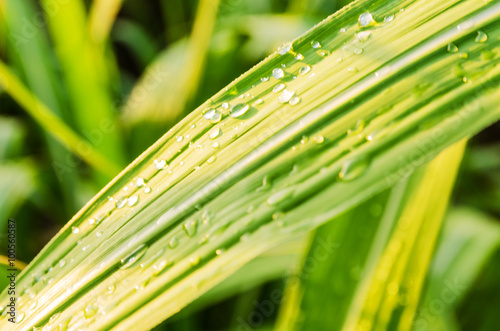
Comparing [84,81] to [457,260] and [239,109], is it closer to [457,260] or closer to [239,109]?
[239,109]

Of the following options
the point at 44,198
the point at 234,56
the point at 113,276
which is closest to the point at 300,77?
the point at 113,276

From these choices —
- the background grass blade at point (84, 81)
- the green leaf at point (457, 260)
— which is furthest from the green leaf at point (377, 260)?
the background grass blade at point (84, 81)

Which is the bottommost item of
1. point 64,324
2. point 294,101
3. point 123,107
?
point 64,324

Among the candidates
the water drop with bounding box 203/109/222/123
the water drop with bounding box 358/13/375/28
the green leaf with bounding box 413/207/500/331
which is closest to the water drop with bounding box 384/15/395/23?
the water drop with bounding box 358/13/375/28

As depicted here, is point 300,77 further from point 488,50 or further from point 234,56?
point 234,56

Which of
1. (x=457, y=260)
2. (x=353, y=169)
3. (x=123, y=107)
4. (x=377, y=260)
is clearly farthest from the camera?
(x=123, y=107)

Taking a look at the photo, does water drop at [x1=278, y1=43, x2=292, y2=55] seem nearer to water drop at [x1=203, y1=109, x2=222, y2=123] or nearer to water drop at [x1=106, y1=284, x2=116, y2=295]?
water drop at [x1=203, y1=109, x2=222, y2=123]

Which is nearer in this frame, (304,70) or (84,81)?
(304,70)

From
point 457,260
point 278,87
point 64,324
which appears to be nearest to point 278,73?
point 278,87
